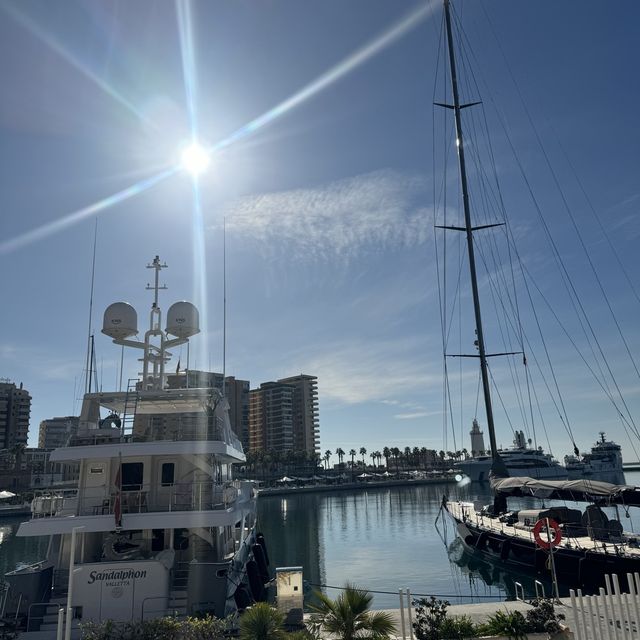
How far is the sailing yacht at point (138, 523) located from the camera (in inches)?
571

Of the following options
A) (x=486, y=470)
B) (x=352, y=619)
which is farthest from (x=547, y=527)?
(x=486, y=470)

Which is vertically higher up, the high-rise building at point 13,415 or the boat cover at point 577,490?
the high-rise building at point 13,415

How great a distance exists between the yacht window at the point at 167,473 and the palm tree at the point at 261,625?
8.86 meters

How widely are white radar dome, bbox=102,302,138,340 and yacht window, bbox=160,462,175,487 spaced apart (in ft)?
22.7

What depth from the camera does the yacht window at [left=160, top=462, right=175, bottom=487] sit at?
62.5ft

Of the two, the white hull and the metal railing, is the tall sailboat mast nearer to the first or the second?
the metal railing

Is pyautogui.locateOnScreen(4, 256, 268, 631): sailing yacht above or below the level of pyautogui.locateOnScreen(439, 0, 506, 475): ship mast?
below

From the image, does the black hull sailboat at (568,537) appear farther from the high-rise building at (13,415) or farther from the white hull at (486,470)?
the high-rise building at (13,415)

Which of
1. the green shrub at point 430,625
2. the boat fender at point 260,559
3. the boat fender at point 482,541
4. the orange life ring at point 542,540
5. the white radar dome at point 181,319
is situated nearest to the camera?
the green shrub at point 430,625

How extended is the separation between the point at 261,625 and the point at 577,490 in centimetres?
2016

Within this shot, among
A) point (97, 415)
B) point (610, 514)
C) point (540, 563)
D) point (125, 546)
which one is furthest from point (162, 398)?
point (610, 514)

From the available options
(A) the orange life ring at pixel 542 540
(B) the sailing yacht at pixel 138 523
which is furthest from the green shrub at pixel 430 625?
(B) the sailing yacht at pixel 138 523

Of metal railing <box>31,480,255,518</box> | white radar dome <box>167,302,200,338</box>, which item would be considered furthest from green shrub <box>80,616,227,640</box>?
white radar dome <box>167,302,200,338</box>

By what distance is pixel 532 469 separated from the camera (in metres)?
123
